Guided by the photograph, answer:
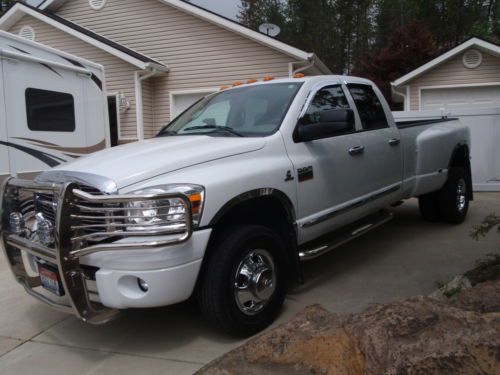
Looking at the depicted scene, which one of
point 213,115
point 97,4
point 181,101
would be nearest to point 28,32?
point 97,4

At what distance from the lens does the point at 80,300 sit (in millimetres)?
3158

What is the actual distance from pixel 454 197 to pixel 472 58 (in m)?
9.68

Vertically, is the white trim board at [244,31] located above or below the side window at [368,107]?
above

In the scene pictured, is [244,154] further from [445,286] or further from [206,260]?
[445,286]

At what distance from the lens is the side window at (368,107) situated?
519cm

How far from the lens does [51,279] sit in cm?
345

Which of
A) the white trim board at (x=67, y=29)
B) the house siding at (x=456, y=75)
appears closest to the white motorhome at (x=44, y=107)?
the white trim board at (x=67, y=29)

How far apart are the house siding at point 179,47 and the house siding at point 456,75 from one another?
5.84 metres

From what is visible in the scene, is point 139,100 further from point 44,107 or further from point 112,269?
point 112,269

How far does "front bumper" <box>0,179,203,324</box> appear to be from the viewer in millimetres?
3021

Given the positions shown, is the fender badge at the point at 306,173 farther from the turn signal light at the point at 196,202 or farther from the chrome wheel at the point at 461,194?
the chrome wheel at the point at 461,194

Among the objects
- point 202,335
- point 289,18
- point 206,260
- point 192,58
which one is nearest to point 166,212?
point 206,260

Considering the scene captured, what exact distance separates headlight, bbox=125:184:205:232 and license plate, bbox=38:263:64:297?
0.75m

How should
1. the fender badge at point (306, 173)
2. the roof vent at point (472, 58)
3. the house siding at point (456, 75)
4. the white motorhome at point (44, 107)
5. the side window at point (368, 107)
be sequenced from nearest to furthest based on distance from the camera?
the fender badge at point (306, 173)
the side window at point (368, 107)
the white motorhome at point (44, 107)
the house siding at point (456, 75)
the roof vent at point (472, 58)
